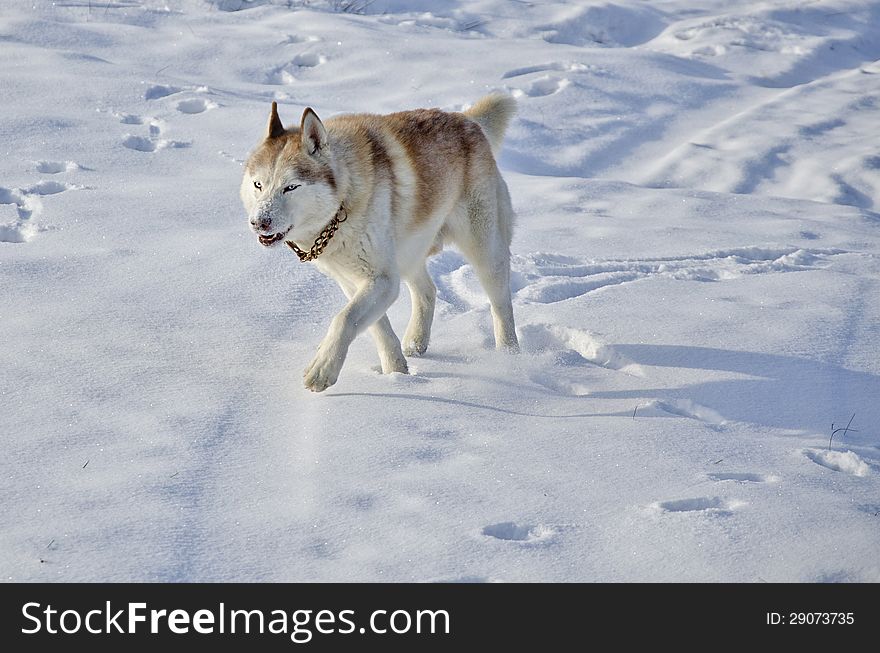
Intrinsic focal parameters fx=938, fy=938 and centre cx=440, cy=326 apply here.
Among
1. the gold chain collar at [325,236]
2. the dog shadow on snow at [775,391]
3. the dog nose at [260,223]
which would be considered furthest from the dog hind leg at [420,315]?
the dog nose at [260,223]

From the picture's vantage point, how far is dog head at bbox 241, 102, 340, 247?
150 inches

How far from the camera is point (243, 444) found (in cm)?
334

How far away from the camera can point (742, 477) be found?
10.6 feet

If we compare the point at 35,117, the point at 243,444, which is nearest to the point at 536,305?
the point at 243,444

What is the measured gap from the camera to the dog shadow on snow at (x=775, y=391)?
3840 mm

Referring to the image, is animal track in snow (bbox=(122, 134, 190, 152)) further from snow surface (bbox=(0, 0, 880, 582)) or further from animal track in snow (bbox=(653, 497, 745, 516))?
animal track in snow (bbox=(653, 497, 745, 516))

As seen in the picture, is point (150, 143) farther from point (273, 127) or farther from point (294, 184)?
point (294, 184)

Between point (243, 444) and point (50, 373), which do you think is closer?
point (243, 444)

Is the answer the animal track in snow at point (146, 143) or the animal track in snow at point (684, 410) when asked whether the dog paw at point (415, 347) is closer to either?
the animal track in snow at point (684, 410)

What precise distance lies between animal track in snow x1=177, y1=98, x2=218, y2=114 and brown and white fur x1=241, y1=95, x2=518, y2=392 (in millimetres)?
3633

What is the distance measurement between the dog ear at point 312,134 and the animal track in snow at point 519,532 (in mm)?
1921
